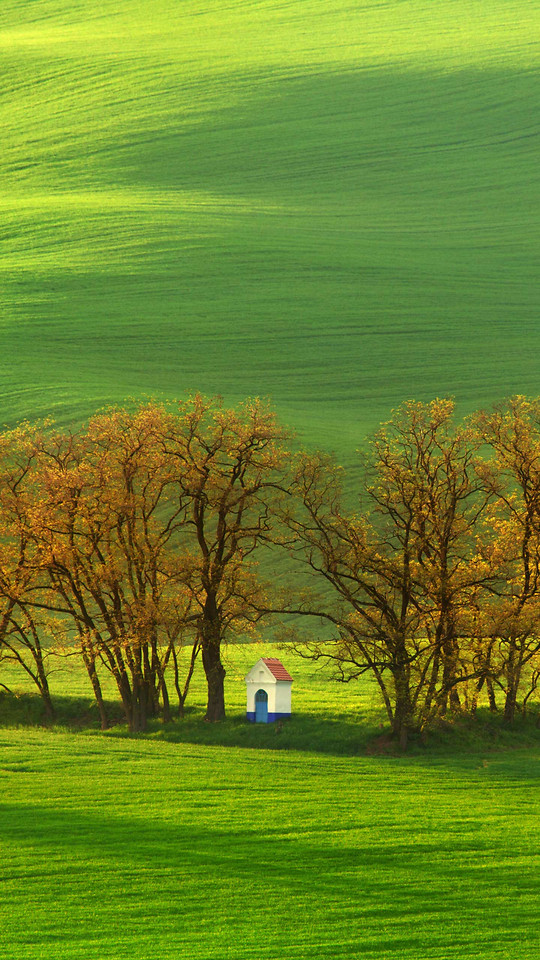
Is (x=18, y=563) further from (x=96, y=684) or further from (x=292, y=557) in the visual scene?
(x=292, y=557)

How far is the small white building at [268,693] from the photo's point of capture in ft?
122

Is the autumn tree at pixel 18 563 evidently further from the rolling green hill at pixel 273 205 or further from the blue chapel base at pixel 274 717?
the rolling green hill at pixel 273 205

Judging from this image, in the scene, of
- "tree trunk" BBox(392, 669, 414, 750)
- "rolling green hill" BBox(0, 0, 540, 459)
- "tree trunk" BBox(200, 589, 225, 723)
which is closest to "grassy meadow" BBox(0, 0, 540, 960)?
"rolling green hill" BBox(0, 0, 540, 459)

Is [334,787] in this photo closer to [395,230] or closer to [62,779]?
[62,779]

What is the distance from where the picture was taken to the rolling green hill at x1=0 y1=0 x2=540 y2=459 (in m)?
85.4

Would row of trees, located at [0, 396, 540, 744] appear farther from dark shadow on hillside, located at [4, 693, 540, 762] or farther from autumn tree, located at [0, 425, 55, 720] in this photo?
dark shadow on hillside, located at [4, 693, 540, 762]

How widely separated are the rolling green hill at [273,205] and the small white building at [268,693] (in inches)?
1248

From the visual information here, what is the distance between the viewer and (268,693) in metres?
37.4

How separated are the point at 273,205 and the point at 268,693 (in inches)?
3628

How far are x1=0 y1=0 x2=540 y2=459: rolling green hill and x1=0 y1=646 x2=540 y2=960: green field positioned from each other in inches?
1504

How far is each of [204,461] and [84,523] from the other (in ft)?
15.2

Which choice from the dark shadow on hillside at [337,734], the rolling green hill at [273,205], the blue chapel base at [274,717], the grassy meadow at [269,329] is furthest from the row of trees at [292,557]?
the rolling green hill at [273,205]

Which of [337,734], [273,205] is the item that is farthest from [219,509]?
[273,205]

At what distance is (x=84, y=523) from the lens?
37.2 m
